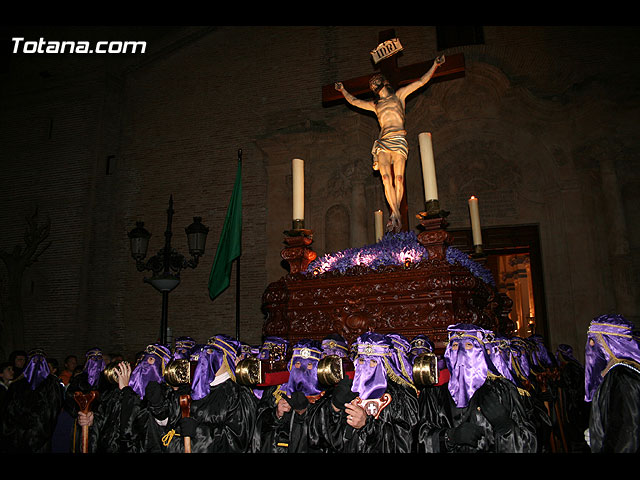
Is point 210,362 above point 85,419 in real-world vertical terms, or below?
above

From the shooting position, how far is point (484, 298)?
17.3ft

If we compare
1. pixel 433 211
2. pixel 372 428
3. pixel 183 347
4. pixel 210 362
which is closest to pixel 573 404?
pixel 433 211

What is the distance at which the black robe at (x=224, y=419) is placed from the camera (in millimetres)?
4305

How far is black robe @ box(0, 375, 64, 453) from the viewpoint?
561 cm

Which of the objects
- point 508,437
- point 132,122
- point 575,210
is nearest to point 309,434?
point 508,437

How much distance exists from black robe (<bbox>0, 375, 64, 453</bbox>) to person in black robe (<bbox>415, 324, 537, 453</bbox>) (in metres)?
4.54

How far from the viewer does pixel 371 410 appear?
149 inches

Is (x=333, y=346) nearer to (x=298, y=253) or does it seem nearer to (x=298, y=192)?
(x=298, y=253)

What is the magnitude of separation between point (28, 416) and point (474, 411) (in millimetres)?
5186

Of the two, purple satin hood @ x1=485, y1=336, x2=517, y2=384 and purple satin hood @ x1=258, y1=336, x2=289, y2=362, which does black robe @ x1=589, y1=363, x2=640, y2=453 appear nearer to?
purple satin hood @ x1=485, y1=336, x2=517, y2=384

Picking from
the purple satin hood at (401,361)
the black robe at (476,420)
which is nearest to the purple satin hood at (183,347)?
the purple satin hood at (401,361)

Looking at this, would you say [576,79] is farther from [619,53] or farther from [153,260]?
[153,260]

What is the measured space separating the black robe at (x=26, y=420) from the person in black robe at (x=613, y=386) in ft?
19.1

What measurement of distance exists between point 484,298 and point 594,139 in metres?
6.75
